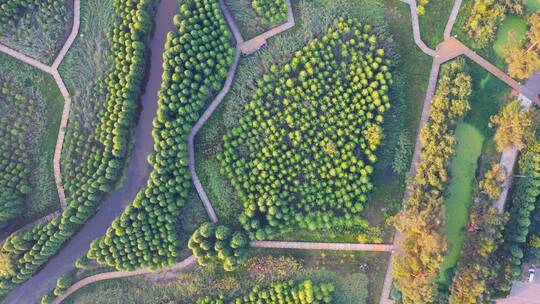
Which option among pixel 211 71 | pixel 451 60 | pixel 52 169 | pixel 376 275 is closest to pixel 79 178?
pixel 52 169

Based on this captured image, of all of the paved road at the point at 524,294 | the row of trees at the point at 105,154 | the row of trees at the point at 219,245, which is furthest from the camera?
the paved road at the point at 524,294

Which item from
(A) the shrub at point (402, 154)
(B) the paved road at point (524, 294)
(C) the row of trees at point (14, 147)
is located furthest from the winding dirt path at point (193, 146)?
(B) the paved road at point (524, 294)

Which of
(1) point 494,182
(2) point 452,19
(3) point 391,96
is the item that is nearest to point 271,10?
(3) point 391,96

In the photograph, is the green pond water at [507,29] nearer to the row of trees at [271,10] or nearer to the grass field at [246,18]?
the row of trees at [271,10]

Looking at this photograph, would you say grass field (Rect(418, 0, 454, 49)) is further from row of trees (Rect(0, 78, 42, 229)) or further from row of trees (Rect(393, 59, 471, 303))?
row of trees (Rect(0, 78, 42, 229))

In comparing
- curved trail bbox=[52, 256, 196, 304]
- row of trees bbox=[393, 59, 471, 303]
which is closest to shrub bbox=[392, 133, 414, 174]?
row of trees bbox=[393, 59, 471, 303]

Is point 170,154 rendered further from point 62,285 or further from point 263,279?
point 62,285
